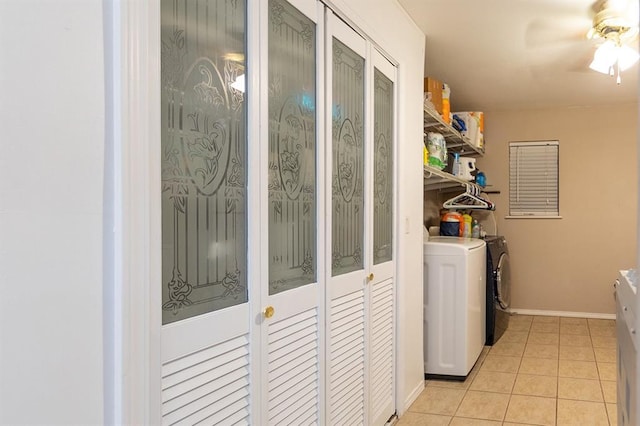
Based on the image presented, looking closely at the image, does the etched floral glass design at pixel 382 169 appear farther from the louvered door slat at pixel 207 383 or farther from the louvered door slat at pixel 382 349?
the louvered door slat at pixel 207 383

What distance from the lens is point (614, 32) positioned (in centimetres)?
285

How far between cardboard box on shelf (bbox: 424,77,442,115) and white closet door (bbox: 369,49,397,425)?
35.9 inches

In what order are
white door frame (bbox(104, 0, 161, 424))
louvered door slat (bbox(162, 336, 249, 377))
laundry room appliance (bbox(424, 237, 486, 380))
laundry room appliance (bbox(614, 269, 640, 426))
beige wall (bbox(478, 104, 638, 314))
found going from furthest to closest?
beige wall (bbox(478, 104, 638, 314))
laundry room appliance (bbox(424, 237, 486, 380))
laundry room appliance (bbox(614, 269, 640, 426))
louvered door slat (bbox(162, 336, 249, 377))
white door frame (bbox(104, 0, 161, 424))

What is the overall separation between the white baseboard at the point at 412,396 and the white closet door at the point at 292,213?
1.11 meters

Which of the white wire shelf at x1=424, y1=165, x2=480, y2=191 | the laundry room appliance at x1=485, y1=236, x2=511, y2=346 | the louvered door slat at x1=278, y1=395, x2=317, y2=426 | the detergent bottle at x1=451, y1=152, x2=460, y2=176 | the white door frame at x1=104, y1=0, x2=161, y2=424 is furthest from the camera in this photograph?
the detergent bottle at x1=451, y1=152, x2=460, y2=176

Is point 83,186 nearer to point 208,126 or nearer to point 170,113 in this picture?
point 170,113

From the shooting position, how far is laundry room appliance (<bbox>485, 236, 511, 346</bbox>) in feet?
13.6

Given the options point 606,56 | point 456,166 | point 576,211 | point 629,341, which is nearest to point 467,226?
point 456,166

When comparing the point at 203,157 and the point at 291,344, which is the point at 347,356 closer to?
the point at 291,344

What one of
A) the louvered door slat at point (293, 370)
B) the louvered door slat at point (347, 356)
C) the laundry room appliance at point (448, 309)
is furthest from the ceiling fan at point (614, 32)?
the louvered door slat at point (293, 370)

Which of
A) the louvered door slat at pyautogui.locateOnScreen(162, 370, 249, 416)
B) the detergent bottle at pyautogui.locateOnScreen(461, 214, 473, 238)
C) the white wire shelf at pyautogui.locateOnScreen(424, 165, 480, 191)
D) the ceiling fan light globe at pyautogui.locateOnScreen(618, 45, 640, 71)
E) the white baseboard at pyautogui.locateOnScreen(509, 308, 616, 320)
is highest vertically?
the ceiling fan light globe at pyautogui.locateOnScreen(618, 45, 640, 71)

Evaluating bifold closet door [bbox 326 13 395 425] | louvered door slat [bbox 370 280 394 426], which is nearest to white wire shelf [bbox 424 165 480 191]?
bifold closet door [bbox 326 13 395 425]

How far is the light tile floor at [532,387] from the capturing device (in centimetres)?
286

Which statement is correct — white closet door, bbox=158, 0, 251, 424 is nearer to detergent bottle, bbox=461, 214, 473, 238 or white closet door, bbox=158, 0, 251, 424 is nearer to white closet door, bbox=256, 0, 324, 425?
white closet door, bbox=256, 0, 324, 425
